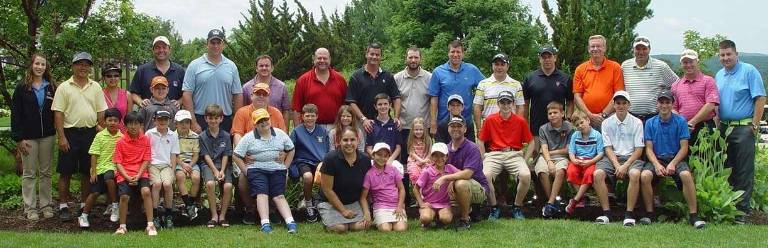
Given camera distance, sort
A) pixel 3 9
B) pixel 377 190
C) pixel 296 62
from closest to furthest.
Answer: pixel 377 190
pixel 3 9
pixel 296 62

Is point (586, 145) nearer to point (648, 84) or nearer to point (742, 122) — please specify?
point (648, 84)

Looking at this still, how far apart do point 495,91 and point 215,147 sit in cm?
325

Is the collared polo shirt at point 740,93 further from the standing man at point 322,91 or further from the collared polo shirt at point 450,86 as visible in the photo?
the standing man at point 322,91

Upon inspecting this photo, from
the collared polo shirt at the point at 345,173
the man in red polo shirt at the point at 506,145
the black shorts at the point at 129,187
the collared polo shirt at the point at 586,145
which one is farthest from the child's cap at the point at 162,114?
the collared polo shirt at the point at 586,145

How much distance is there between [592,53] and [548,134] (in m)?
1.07

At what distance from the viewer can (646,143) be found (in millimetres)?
7930

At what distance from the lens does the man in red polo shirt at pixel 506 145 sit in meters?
8.15

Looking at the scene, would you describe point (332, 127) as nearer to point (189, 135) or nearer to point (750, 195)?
point (189, 135)

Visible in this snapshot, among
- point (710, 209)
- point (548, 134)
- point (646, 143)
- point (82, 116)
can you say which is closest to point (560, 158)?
point (548, 134)

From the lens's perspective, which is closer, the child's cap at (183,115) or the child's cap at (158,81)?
the child's cap at (183,115)

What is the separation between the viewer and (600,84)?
848 centimetres

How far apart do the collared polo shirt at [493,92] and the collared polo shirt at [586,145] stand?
31.9 inches

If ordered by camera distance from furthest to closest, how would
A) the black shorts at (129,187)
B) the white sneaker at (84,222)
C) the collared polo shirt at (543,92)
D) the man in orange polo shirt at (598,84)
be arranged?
the collared polo shirt at (543,92) → the man in orange polo shirt at (598,84) → the white sneaker at (84,222) → the black shorts at (129,187)

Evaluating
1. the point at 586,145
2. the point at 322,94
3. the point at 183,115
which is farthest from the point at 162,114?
the point at 586,145
